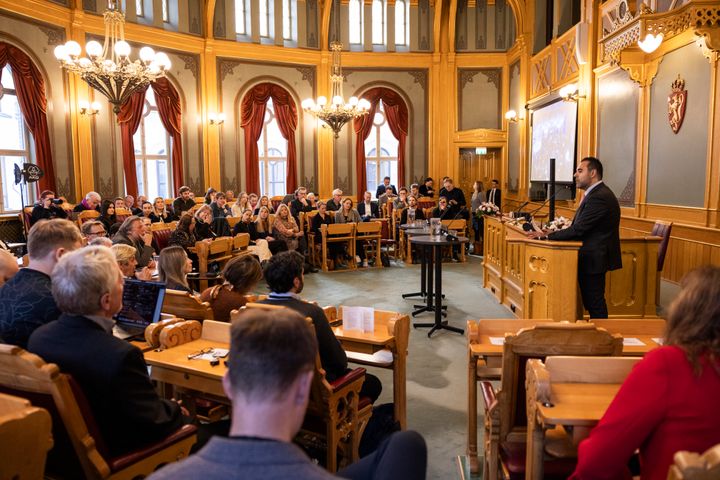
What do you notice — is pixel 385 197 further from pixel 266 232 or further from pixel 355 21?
pixel 355 21

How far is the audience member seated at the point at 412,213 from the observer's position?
1045cm

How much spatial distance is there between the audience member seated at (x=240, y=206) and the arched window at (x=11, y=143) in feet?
10.7

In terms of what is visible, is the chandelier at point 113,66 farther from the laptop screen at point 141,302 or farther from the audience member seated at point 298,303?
the audience member seated at point 298,303

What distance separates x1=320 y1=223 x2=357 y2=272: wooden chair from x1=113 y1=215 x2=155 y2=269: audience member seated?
397 centimetres

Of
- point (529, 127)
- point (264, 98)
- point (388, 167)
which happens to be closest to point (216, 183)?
point (264, 98)

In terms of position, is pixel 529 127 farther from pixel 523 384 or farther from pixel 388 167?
pixel 523 384

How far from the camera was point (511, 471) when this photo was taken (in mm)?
2191

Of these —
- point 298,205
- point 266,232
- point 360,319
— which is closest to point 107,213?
point 266,232

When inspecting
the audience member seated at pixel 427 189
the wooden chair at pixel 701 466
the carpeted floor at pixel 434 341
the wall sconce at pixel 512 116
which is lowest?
the carpeted floor at pixel 434 341

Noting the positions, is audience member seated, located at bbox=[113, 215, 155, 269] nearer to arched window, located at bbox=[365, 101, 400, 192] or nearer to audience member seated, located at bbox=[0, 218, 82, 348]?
audience member seated, located at bbox=[0, 218, 82, 348]

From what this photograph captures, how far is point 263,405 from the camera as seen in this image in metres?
1.05

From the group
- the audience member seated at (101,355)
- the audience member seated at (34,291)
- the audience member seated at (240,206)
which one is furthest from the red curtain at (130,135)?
the audience member seated at (101,355)

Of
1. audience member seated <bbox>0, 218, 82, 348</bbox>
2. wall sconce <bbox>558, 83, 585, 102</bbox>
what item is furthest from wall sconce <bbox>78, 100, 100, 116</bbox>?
audience member seated <bbox>0, 218, 82, 348</bbox>

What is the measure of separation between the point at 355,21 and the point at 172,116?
4971 millimetres
